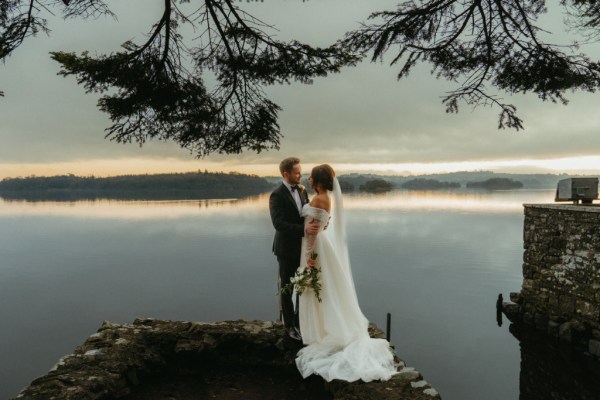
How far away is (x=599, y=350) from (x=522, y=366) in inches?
86.9

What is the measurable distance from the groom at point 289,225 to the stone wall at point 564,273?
26.6 ft

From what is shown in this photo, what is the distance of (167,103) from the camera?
5250mm

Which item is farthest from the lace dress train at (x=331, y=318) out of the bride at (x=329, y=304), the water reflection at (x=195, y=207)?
the water reflection at (x=195, y=207)

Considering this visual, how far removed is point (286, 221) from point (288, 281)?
29.4 inches

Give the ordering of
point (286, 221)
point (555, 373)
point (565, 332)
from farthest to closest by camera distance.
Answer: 1. point (565, 332)
2. point (555, 373)
3. point (286, 221)

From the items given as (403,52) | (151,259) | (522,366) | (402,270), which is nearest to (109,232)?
(151,259)

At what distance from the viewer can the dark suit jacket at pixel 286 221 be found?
4578 millimetres

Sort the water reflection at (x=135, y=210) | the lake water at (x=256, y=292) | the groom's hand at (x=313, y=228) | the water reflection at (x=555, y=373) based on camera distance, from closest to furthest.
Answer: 1. the groom's hand at (x=313, y=228)
2. the water reflection at (x=555, y=373)
3. the lake water at (x=256, y=292)
4. the water reflection at (x=135, y=210)

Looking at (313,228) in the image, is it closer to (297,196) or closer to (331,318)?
(297,196)

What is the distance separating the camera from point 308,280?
14.7ft

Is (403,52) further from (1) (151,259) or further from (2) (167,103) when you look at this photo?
(1) (151,259)

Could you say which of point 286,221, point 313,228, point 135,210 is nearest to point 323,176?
point 313,228

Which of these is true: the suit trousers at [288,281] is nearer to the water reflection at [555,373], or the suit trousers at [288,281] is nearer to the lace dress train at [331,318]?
the lace dress train at [331,318]

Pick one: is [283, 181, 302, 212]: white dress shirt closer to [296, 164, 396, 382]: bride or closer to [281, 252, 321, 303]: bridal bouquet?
[296, 164, 396, 382]: bride
